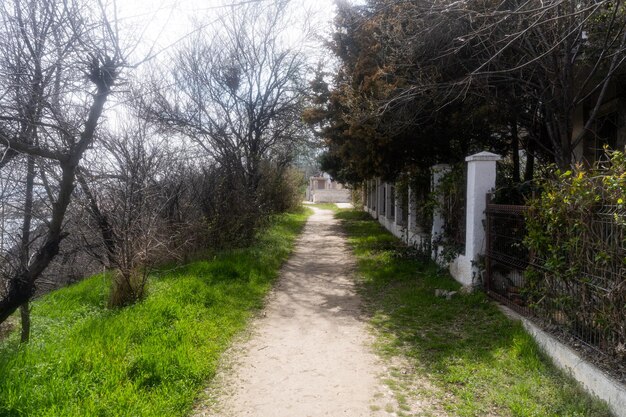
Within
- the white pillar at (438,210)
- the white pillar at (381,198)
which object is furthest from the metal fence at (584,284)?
the white pillar at (381,198)

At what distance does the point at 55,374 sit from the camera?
3.83m

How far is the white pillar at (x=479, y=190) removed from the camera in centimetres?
688

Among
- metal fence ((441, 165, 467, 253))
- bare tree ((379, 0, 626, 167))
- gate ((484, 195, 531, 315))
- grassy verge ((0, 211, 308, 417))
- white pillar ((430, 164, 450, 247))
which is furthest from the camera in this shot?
white pillar ((430, 164, 450, 247))

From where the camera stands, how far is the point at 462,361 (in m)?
4.65

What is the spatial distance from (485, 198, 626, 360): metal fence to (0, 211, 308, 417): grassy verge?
339 cm

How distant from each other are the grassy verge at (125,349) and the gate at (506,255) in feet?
11.2

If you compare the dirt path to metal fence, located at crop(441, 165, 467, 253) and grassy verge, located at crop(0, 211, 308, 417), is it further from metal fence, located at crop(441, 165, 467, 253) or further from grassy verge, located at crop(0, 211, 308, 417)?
metal fence, located at crop(441, 165, 467, 253)

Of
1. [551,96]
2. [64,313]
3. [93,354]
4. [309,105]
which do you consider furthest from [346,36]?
[93,354]

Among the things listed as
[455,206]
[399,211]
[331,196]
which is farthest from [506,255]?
[331,196]

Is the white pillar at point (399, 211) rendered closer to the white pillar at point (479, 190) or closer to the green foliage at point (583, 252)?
the white pillar at point (479, 190)

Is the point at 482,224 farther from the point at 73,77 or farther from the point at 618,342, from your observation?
the point at 73,77

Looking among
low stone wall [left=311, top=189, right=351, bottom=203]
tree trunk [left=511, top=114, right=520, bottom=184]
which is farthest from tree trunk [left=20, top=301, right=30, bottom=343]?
low stone wall [left=311, top=189, right=351, bottom=203]

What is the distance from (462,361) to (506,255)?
6.46ft

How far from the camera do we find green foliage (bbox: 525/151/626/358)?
11.9ft
